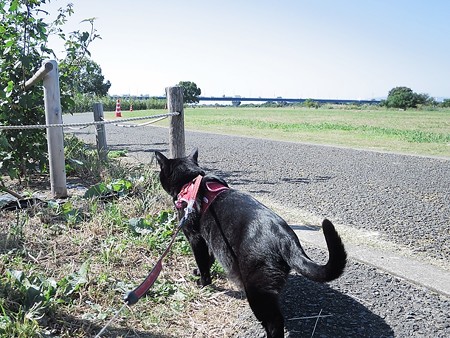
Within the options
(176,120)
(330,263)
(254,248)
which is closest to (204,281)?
(254,248)

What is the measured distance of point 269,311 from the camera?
7.11ft

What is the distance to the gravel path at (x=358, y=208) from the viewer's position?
237 cm

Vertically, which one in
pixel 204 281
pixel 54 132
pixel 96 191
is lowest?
pixel 204 281

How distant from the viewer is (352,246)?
138 inches

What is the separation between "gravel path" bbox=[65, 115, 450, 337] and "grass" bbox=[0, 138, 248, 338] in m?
0.47

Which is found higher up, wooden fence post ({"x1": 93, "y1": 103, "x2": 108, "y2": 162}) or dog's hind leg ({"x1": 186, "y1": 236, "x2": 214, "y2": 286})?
wooden fence post ({"x1": 93, "y1": 103, "x2": 108, "y2": 162})

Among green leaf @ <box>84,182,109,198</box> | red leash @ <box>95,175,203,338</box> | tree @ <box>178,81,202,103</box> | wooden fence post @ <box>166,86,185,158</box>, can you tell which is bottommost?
green leaf @ <box>84,182,109,198</box>

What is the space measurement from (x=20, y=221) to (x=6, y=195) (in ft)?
3.08

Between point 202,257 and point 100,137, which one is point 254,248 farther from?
point 100,137

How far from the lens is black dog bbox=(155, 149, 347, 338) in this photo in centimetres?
212

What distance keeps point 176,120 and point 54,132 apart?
5.18 ft

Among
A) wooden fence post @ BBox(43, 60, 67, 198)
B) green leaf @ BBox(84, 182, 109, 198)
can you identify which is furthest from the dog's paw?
wooden fence post @ BBox(43, 60, 67, 198)

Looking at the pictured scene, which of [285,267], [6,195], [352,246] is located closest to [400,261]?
[352,246]

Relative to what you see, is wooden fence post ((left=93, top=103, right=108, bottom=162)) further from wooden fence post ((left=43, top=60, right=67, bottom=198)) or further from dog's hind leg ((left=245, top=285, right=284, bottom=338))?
dog's hind leg ((left=245, top=285, right=284, bottom=338))
